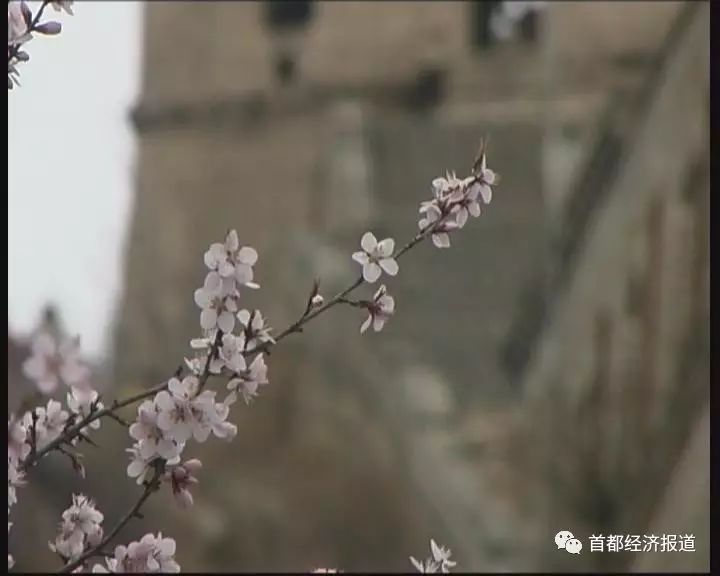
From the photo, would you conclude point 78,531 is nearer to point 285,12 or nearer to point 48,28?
point 48,28

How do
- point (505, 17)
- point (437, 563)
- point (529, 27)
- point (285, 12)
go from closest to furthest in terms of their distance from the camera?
1. point (437, 563)
2. point (505, 17)
3. point (529, 27)
4. point (285, 12)

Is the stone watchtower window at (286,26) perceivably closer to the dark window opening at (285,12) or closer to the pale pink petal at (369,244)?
the dark window opening at (285,12)

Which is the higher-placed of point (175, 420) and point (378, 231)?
point (378, 231)

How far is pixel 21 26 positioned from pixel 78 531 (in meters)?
0.35

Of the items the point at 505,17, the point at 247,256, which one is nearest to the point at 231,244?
the point at 247,256

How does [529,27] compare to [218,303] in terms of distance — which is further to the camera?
[529,27]

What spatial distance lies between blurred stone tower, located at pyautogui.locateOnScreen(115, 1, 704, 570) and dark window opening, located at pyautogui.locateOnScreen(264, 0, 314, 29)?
17mm

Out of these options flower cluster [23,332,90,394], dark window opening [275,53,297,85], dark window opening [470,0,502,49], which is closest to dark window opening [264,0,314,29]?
dark window opening [470,0,502,49]

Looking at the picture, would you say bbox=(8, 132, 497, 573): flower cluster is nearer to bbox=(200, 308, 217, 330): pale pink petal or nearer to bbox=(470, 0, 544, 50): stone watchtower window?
bbox=(200, 308, 217, 330): pale pink petal

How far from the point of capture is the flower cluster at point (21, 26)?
0.75m

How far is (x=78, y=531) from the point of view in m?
0.83

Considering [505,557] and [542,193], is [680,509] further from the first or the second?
[542,193]

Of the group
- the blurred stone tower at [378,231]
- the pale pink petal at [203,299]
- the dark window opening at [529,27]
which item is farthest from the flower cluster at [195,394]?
the dark window opening at [529,27]

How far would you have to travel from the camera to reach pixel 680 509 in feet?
4.82
